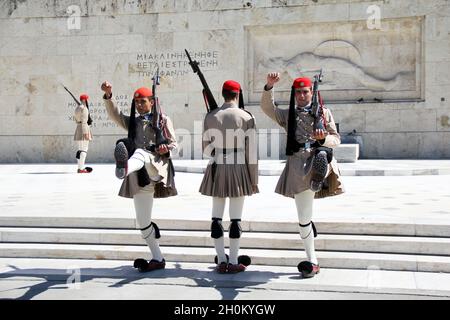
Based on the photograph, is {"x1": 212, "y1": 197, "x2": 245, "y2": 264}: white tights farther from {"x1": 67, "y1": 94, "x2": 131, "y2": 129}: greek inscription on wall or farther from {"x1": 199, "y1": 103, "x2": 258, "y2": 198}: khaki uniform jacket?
{"x1": 67, "y1": 94, "x2": 131, "y2": 129}: greek inscription on wall

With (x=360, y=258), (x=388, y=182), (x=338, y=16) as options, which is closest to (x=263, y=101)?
(x=360, y=258)

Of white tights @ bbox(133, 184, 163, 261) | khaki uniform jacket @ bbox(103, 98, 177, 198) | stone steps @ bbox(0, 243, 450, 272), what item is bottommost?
stone steps @ bbox(0, 243, 450, 272)

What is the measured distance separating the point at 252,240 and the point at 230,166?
111 centimetres

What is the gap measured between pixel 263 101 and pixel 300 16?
11252 millimetres

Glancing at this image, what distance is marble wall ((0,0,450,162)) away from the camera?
51.3ft

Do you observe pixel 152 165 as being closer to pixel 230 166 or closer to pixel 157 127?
pixel 157 127

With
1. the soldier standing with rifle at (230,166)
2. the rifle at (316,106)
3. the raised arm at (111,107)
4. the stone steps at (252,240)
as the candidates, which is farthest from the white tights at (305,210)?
the raised arm at (111,107)

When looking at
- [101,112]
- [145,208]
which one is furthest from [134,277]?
[101,112]

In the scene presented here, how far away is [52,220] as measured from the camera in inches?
268

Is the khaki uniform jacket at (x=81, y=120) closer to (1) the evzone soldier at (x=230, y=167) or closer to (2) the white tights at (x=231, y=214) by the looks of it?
(1) the evzone soldier at (x=230, y=167)

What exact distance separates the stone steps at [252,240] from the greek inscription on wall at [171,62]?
34.4 ft

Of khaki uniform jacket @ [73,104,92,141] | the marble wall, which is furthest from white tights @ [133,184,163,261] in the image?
the marble wall

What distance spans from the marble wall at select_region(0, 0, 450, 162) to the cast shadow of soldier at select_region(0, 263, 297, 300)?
10.7 meters
